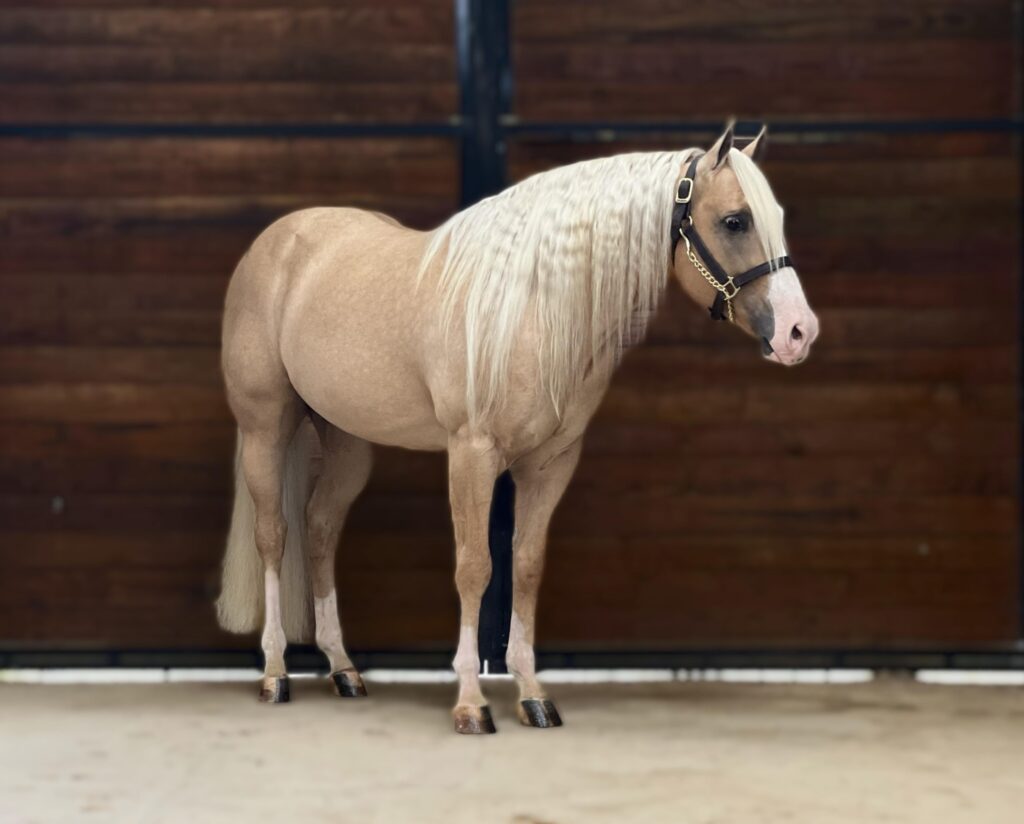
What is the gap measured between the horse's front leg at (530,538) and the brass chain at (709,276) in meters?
0.55

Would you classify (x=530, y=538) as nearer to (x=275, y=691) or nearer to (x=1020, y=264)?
Result: (x=275, y=691)

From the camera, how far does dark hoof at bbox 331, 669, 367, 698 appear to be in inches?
147

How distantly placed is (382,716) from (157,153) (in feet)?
5.85

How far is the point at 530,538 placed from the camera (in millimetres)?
3486

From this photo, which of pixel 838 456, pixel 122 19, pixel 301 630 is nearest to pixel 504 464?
pixel 301 630

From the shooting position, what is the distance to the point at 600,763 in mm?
3059

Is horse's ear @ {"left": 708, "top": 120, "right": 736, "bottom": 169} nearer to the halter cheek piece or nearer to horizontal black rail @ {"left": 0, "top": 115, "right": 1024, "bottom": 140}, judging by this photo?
the halter cheek piece

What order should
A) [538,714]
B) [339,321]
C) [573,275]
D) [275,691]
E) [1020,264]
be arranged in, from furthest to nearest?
[1020,264] → [275,691] → [339,321] → [538,714] → [573,275]

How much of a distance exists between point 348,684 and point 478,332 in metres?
1.11

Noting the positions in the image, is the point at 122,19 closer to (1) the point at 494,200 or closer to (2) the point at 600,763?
(1) the point at 494,200

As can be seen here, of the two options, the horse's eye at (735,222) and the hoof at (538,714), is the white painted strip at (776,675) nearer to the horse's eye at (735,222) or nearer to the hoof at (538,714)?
the hoof at (538,714)

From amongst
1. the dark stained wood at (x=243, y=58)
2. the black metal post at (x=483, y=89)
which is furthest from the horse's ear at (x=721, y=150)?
the dark stained wood at (x=243, y=58)

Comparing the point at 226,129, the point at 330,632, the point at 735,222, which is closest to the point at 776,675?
the point at 330,632

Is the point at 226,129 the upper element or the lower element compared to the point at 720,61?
lower
